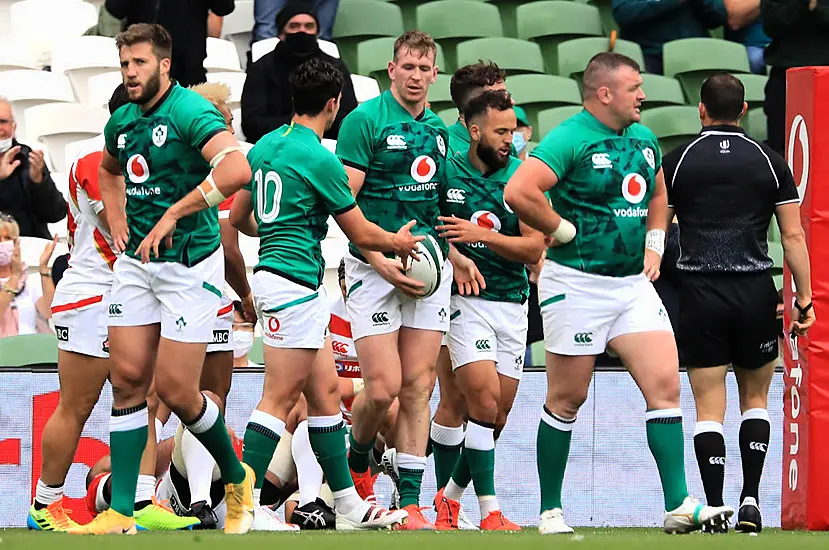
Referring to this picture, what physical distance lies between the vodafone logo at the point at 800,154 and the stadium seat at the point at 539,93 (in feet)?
16.7

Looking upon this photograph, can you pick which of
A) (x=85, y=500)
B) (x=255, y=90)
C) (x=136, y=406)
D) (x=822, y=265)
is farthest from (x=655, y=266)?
(x=255, y=90)

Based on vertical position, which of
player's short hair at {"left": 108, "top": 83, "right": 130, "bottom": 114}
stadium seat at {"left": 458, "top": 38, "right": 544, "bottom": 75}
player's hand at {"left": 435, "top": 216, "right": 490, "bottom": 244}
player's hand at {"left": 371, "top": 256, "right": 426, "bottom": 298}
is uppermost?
stadium seat at {"left": 458, "top": 38, "right": 544, "bottom": 75}

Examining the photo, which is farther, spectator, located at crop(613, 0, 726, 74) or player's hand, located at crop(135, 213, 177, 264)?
spectator, located at crop(613, 0, 726, 74)

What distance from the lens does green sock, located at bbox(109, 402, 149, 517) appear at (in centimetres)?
692

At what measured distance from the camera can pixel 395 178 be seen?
7.84 m

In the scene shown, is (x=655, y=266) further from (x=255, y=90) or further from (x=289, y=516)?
(x=255, y=90)

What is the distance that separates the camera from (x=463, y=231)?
24.9 feet

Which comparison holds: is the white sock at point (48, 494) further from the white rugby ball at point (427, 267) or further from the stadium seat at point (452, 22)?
the stadium seat at point (452, 22)

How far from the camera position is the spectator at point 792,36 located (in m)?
11.9

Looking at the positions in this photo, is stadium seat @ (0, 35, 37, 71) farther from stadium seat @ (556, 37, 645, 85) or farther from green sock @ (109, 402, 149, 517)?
green sock @ (109, 402, 149, 517)

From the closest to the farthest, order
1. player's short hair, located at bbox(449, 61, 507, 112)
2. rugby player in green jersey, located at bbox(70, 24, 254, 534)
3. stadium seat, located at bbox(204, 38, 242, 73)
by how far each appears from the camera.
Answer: rugby player in green jersey, located at bbox(70, 24, 254, 534) → player's short hair, located at bbox(449, 61, 507, 112) → stadium seat, located at bbox(204, 38, 242, 73)

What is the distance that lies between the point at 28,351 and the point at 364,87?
4.29 metres

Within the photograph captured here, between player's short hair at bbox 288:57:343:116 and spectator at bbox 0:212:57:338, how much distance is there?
3327 mm

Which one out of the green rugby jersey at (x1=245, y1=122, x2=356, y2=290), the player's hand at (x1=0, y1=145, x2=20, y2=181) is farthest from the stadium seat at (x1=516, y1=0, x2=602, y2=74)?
the green rugby jersey at (x1=245, y1=122, x2=356, y2=290)
